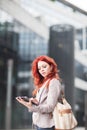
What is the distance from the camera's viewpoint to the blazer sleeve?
9.70 ft

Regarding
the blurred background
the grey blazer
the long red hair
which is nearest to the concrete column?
the blurred background

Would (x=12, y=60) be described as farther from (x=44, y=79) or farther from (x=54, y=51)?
(x=44, y=79)

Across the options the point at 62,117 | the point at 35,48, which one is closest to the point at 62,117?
the point at 62,117

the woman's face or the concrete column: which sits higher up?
the woman's face

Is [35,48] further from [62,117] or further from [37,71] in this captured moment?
[62,117]

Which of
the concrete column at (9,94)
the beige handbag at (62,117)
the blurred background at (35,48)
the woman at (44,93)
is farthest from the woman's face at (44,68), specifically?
the concrete column at (9,94)

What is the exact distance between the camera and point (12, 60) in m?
15.5

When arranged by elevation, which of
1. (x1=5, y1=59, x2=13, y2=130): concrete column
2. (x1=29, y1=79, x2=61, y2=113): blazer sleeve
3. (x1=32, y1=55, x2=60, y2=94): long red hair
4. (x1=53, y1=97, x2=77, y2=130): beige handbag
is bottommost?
(x1=5, y1=59, x2=13, y2=130): concrete column

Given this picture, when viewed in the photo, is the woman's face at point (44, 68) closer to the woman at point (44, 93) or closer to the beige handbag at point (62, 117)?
the woman at point (44, 93)

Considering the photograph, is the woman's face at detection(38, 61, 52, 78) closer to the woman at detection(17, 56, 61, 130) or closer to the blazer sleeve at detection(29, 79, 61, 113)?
the woman at detection(17, 56, 61, 130)

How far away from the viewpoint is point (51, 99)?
298 centimetres

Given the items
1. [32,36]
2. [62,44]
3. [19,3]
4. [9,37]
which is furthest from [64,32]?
[9,37]

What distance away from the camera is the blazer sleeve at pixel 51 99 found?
296 cm

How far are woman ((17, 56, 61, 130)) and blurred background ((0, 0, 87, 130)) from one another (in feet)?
12.4
